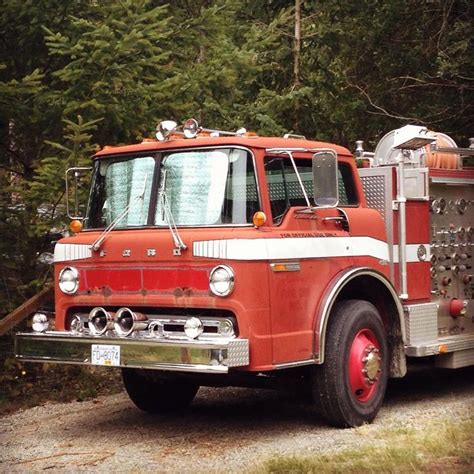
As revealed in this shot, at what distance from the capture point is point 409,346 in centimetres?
859

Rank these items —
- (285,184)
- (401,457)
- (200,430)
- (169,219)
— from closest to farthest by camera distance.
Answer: (401,457), (169,219), (285,184), (200,430)

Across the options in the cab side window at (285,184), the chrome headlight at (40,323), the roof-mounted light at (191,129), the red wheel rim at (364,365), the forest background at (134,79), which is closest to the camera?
the cab side window at (285,184)

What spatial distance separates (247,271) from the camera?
23.2 ft

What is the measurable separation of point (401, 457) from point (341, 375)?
1.42 m

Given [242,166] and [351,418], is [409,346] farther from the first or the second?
[242,166]

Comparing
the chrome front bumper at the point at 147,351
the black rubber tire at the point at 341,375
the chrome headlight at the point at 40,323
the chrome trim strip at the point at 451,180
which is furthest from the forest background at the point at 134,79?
the black rubber tire at the point at 341,375

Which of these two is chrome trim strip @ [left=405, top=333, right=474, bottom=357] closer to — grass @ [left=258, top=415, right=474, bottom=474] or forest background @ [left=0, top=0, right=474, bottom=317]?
grass @ [left=258, top=415, right=474, bottom=474]

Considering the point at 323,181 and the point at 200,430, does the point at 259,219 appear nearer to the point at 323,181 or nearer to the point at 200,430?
the point at 323,181

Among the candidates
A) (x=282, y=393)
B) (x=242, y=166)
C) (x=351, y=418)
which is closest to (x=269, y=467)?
(x=351, y=418)

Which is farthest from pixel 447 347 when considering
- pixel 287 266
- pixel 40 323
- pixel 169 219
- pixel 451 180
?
pixel 40 323

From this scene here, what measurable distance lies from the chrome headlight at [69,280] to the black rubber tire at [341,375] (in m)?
2.12

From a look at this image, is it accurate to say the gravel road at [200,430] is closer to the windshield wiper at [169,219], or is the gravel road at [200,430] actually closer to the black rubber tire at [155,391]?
the black rubber tire at [155,391]

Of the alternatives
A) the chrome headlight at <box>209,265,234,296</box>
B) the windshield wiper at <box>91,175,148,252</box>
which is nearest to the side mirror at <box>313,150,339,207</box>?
the chrome headlight at <box>209,265,234,296</box>

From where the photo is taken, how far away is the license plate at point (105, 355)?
7285mm
